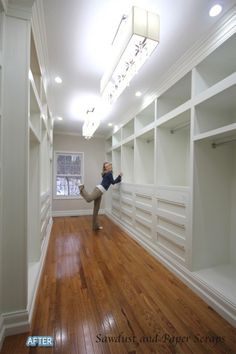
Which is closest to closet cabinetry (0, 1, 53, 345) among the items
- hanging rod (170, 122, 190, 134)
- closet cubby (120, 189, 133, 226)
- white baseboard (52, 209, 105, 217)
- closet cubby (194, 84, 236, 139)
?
closet cubby (194, 84, 236, 139)

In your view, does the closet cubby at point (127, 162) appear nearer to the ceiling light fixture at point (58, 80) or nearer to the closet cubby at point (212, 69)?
the ceiling light fixture at point (58, 80)

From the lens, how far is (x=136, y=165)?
3.74 meters

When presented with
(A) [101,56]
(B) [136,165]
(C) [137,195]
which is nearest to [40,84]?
(A) [101,56]

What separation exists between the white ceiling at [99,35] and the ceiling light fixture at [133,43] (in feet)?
0.59

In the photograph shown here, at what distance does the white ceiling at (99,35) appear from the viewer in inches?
61.1

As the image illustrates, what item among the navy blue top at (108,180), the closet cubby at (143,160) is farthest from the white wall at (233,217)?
the navy blue top at (108,180)

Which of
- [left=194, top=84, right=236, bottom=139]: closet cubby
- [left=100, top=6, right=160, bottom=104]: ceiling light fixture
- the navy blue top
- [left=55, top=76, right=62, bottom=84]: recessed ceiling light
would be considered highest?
[left=55, top=76, right=62, bottom=84]: recessed ceiling light

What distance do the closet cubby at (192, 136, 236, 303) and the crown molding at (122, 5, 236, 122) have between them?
3.04ft

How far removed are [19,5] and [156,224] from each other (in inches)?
113

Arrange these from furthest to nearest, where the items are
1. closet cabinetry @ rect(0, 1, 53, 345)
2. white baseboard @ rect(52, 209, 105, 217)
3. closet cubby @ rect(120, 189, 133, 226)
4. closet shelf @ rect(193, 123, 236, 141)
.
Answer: white baseboard @ rect(52, 209, 105, 217), closet cubby @ rect(120, 189, 133, 226), closet shelf @ rect(193, 123, 236, 141), closet cabinetry @ rect(0, 1, 53, 345)

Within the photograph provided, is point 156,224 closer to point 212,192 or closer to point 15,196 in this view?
point 212,192

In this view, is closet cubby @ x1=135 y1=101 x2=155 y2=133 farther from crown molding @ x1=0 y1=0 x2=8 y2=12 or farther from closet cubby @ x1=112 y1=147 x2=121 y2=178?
crown molding @ x1=0 y1=0 x2=8 y2=12

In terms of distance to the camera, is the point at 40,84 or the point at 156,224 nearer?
the point at 40,84

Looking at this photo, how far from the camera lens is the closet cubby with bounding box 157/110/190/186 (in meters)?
2.91
